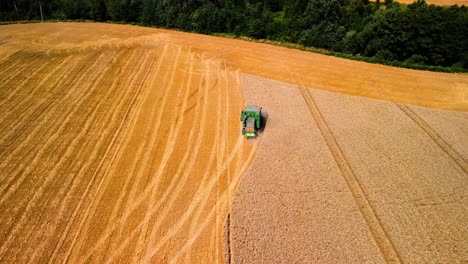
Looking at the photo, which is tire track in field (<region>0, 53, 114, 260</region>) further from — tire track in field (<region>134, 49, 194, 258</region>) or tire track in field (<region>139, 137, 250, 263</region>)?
tire track in field (<region>139, 137, 250, 263</region>)

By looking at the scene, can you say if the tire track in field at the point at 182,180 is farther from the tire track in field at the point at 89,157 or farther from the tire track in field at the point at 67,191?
the tire track in field at the point at 67,191

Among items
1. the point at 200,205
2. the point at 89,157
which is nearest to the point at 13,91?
the point at 89,157

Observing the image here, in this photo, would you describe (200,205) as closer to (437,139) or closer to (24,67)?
(437,139)

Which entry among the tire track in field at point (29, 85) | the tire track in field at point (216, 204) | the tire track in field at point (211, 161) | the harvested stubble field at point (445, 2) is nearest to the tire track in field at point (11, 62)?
the tire track in field at point (29, 85)

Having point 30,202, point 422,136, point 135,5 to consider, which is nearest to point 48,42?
point 135,5

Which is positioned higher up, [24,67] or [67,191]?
[24,67]
